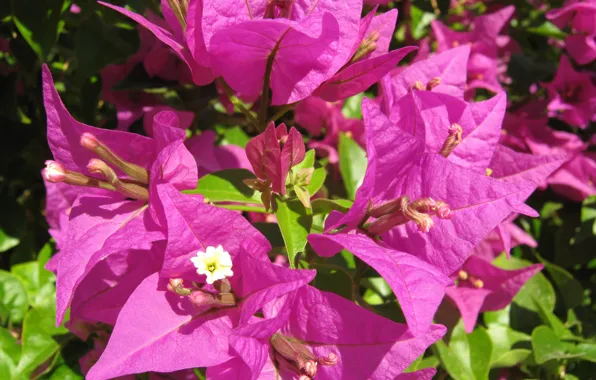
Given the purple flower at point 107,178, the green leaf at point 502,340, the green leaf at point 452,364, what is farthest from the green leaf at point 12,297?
the green leaf at point 502,340

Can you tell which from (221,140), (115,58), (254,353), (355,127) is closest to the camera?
(254,353)

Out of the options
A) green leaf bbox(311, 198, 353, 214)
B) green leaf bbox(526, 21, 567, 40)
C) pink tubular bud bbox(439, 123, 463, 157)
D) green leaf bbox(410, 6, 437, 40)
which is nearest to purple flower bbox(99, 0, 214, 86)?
green leaf bbox(311, 198, 353, 214)

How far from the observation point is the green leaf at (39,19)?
0.89 metres

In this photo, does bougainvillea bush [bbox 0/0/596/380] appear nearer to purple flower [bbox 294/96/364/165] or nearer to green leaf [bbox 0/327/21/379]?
green leaf [bbox 0/327/21/379]

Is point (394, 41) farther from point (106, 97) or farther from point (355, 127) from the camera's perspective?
point (106, 97)

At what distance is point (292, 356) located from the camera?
649 millimetres

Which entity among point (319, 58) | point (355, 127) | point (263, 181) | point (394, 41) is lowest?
point (355, 127)

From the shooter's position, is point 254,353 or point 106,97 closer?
point 254,353

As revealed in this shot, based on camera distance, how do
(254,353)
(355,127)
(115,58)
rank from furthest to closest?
(355,127), (115,58), (254,353)

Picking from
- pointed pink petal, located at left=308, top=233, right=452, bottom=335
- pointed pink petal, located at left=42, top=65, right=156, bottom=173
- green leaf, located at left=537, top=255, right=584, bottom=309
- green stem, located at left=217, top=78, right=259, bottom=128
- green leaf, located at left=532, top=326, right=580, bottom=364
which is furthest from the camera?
green leaf, located at left=537, top=255, right=584, bottom=309

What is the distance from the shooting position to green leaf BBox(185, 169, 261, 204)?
0.72m

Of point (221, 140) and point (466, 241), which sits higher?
point (466, 241)

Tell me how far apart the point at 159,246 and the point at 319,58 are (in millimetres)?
322

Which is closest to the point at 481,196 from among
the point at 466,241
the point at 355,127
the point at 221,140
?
the point at 466,241
